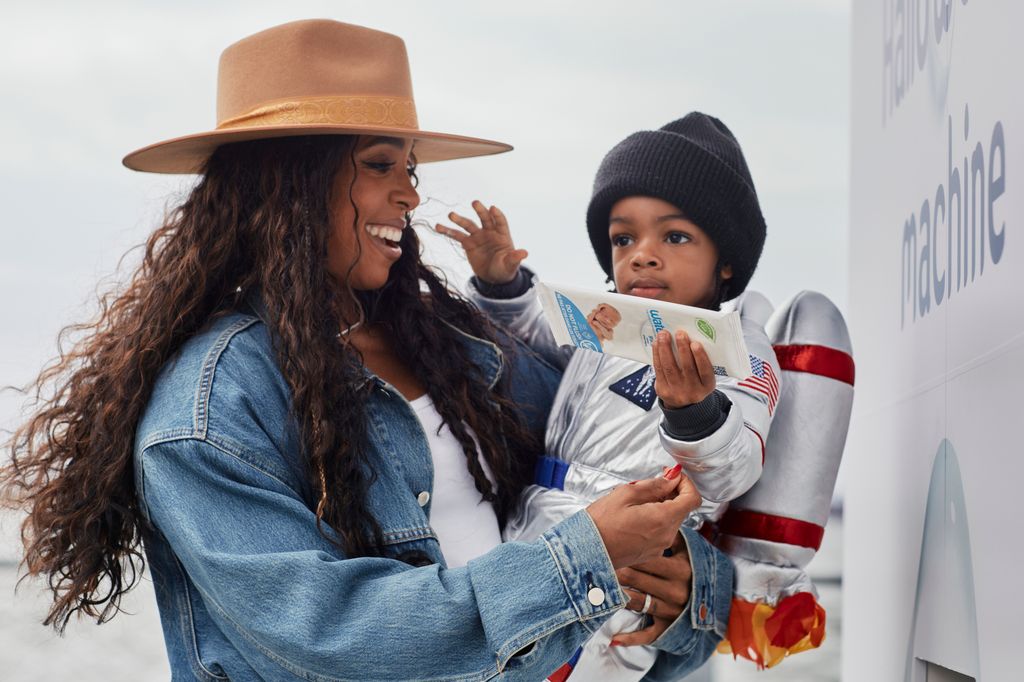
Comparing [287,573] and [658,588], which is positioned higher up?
[287,573]

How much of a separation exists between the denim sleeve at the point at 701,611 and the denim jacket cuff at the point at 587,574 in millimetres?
368

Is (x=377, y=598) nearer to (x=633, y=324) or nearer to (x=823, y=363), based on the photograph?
(x=633, y=324)

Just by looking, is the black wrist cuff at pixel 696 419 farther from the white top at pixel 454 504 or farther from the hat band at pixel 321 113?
the hat band at pixel 321 113

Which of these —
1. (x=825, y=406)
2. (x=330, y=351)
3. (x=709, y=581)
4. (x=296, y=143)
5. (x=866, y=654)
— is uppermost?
(x=296, y=143)

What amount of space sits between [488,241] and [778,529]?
0.81 metres

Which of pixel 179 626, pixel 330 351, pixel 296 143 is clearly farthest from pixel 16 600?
pixel 296 143

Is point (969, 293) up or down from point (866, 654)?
up

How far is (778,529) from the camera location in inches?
78.6

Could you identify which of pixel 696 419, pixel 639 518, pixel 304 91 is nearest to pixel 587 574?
pixel 639 518

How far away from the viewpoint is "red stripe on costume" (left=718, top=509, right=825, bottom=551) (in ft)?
6.55

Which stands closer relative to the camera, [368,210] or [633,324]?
[633,324]

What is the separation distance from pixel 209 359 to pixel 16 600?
524mm

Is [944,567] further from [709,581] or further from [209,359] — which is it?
[209,359]

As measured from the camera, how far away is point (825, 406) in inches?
80.3
